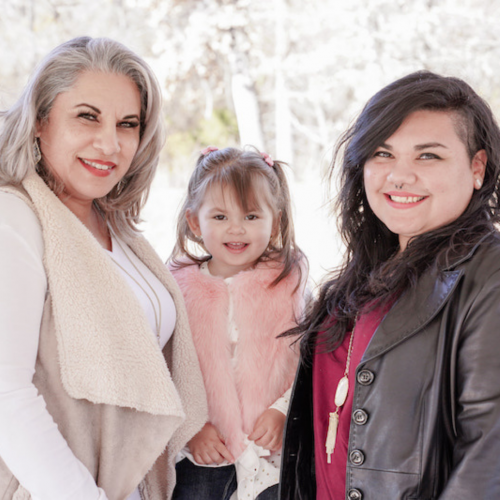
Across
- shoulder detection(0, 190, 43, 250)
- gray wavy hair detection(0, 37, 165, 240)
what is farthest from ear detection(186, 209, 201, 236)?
shoulder detection(0, 190, 43, 250)

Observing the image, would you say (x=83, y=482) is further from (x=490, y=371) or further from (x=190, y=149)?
(x=190, y=149)

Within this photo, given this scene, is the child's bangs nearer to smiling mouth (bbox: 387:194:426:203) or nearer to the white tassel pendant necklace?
Answer: smiling mouth (bbox: 387:194:426:203)

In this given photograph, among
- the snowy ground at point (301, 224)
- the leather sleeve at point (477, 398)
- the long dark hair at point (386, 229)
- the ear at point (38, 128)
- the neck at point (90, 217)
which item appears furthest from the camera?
the snowy ground at point (301, 224)

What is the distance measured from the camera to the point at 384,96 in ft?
5.19

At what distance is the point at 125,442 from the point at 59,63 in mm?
1054

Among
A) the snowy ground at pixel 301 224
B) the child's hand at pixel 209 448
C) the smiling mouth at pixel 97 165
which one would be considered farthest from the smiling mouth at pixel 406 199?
the snowy ground at pixel 301 224

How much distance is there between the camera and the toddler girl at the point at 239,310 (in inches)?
71.5

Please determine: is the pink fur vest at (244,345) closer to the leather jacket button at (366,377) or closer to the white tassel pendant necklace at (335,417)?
the white tassel pendant necklace at (335,417)

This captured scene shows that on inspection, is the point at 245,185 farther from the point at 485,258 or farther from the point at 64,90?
the point at 485,258

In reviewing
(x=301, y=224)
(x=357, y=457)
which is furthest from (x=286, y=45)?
(x=357, y=457)

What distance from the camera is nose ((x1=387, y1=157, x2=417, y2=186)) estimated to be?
58.7 inches

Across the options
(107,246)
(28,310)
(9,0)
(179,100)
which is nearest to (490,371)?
(28,310)

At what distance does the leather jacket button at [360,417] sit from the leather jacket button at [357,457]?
7 cm

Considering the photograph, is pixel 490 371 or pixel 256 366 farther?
pixel 256 366
